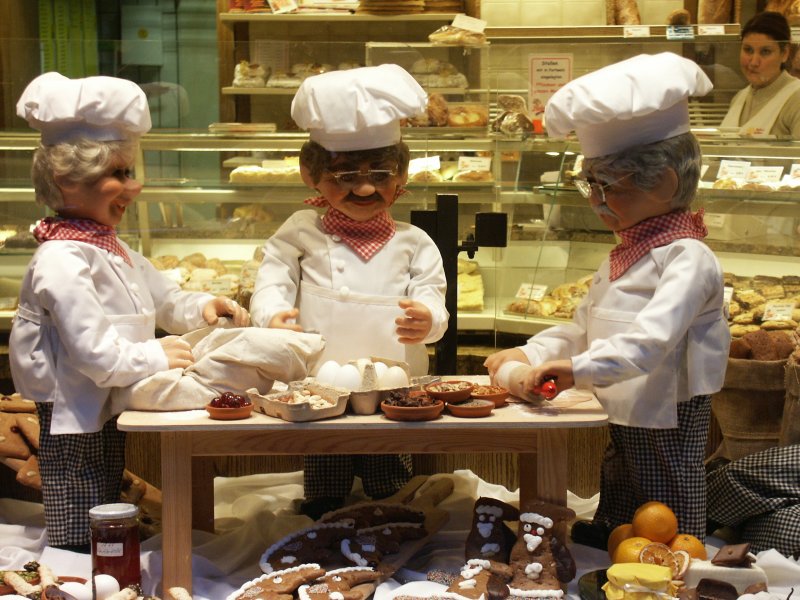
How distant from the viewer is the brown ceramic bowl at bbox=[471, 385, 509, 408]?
9.57 ft

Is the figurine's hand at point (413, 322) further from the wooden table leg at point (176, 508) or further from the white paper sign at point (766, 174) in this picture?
the white paper sign at point (766, 174)

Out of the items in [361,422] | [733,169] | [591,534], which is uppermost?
[733,169]

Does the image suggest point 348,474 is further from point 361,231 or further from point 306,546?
point 361,231

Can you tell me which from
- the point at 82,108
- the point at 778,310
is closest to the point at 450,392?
the point at 82,108

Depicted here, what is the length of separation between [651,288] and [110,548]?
1659mm

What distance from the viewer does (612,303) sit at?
314 cm

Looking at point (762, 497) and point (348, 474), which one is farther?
point (348, 474)

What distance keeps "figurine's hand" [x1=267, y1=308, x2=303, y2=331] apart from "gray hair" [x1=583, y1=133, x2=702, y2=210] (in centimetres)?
102

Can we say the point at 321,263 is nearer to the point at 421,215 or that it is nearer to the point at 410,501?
the point at 421,215

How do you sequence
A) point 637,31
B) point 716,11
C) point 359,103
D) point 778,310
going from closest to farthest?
point 359,103 → point 778,310 → point 637,31 → point 716,11

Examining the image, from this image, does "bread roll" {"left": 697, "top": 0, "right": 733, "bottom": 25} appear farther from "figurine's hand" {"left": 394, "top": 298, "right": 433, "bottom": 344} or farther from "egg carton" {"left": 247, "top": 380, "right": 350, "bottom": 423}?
"egg carton" {"left": 247, "top": 380, "right": 350, "bottom": 423}

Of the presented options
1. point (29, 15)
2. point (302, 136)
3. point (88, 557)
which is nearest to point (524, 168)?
point (302, 136)

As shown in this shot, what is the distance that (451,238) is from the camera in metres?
3.84

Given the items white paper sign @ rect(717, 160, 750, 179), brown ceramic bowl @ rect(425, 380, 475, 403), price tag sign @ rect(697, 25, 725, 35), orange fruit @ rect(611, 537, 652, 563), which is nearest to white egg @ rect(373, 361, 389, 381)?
brown ceramic bowl @ rect(425, 380, 475, 403)
